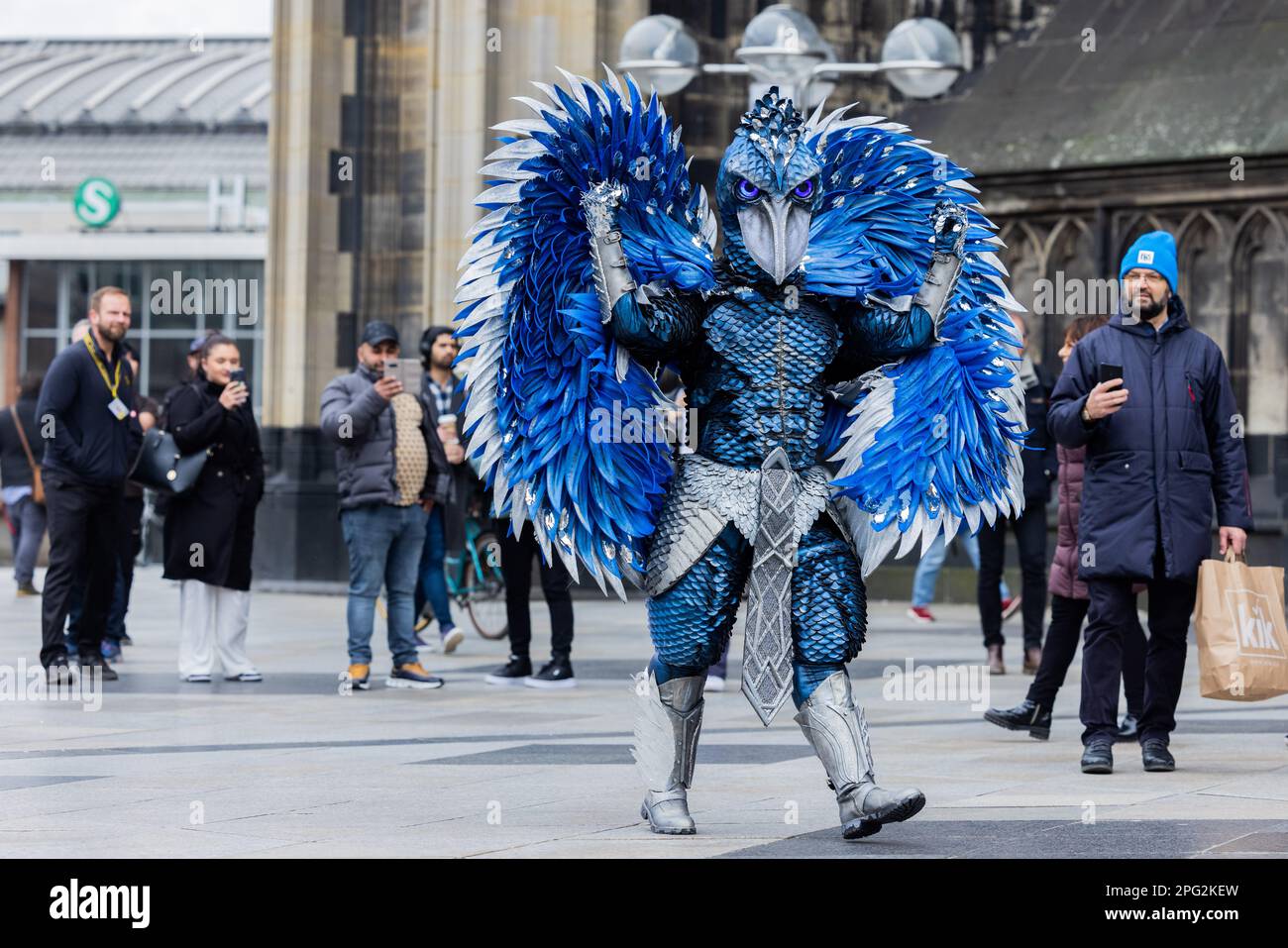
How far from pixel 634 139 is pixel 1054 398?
248 cm

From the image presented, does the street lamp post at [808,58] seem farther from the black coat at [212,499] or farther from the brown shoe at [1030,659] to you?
the black coat at [212,499]

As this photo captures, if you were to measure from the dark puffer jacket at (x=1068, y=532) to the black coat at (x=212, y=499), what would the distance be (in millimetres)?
4171

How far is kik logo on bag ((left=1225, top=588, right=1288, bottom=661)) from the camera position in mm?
8039

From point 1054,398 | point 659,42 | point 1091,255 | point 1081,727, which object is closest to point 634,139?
point 1054,398

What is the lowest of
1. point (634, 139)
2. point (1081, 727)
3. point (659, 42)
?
point (1081, 727)

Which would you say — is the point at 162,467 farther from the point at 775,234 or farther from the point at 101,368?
the point at 775,234

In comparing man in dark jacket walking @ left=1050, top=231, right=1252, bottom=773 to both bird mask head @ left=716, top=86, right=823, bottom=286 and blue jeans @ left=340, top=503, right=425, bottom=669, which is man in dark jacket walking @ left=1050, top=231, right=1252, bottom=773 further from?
blue jeans @ left=340, top=503, right=425, bottom=669

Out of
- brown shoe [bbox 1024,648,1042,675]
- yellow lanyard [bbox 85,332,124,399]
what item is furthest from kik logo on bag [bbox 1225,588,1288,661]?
yellow lanyard [bbox 85,332,124,399]

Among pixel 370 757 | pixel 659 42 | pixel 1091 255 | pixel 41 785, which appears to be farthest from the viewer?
pixel 1091 255

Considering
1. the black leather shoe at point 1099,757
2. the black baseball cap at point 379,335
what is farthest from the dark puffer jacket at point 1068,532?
the black baseball cap at point 379,335

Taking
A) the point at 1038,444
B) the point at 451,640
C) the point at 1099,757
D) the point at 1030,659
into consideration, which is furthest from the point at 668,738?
the point at 451,640
